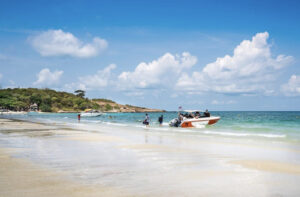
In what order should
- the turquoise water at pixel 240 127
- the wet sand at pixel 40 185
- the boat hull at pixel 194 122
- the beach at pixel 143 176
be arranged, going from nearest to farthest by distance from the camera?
the wet sand at pixel 40 185 → the beach at pixel 143 176 → the turquoise water at pixel 240 127 → the boat hull at pixel 194 122

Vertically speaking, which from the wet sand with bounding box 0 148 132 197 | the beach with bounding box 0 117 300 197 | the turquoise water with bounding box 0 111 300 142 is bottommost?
the turquoise water with bounding box 0 111 300 142

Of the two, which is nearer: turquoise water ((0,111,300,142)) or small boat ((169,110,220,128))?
turquoise water ((0,111,300,142))

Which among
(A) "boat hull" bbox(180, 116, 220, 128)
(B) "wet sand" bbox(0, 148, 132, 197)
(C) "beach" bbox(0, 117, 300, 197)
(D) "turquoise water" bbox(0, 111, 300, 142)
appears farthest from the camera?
(A) "boat hull" bbox(180, 116, 220, 128)

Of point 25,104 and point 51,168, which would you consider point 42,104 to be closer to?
point 25,104

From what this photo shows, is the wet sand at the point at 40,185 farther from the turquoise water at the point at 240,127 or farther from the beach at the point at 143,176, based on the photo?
the turquoise water at the point at 240,127

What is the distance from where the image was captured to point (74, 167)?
28.7 feet

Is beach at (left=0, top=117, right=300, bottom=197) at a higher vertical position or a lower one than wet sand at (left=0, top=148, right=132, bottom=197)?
lower

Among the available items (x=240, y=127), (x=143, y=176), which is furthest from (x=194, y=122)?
(x=143, y=176)

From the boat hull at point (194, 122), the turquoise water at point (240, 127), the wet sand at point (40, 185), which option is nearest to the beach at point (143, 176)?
the wet sand at point (40, 185)

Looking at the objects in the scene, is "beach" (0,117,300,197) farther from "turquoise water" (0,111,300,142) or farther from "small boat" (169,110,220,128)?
"small boat" (169,110,220,128)

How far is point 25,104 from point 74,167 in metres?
177

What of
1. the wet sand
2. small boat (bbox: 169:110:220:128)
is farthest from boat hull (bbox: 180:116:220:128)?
the wet sand

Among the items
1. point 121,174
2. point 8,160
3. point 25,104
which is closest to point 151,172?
point 121,174

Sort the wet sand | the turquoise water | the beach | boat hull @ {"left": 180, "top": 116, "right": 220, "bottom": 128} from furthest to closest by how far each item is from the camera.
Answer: boat hull @ {"left": 180, "top": 116, "right": 220, "bottom": 128} < the turquoise water < the beach < the wet sand
